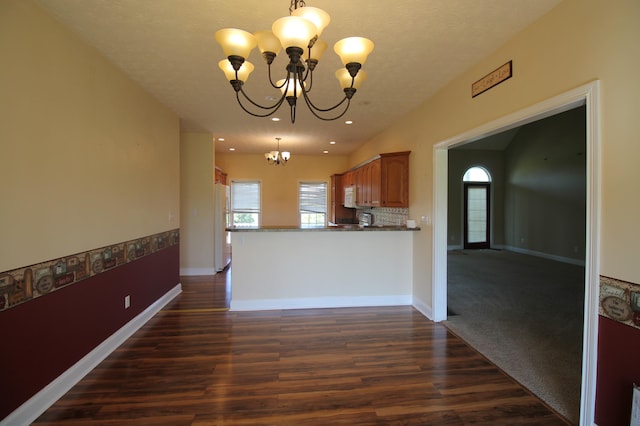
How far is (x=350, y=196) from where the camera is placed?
676 centimetres

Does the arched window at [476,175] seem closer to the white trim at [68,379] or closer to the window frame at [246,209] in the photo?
the window frame at [246,209]

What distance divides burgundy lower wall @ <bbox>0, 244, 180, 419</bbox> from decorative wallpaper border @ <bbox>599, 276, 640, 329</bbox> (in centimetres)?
359

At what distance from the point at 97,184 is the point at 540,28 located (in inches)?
150

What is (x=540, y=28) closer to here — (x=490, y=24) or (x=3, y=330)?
(x=490, y=24)

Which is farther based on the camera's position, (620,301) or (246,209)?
(246,209)

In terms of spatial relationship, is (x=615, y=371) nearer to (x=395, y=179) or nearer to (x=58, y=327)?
(x=395, y=179)

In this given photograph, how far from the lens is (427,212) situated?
151 inches

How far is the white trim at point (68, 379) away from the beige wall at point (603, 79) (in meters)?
3.69

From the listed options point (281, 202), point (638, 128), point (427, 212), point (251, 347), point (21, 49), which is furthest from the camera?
point (281, 202)

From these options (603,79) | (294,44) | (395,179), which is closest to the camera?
(294,44)

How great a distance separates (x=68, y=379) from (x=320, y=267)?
274cm

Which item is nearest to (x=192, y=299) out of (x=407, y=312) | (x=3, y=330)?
(x=3, y=330)

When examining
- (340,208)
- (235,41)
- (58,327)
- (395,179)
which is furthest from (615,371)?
(340,208)

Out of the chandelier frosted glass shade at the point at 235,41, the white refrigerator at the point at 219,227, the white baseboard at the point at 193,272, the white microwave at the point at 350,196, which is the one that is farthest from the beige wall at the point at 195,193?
the chandelier frosted glass shade at the point at 235,41
